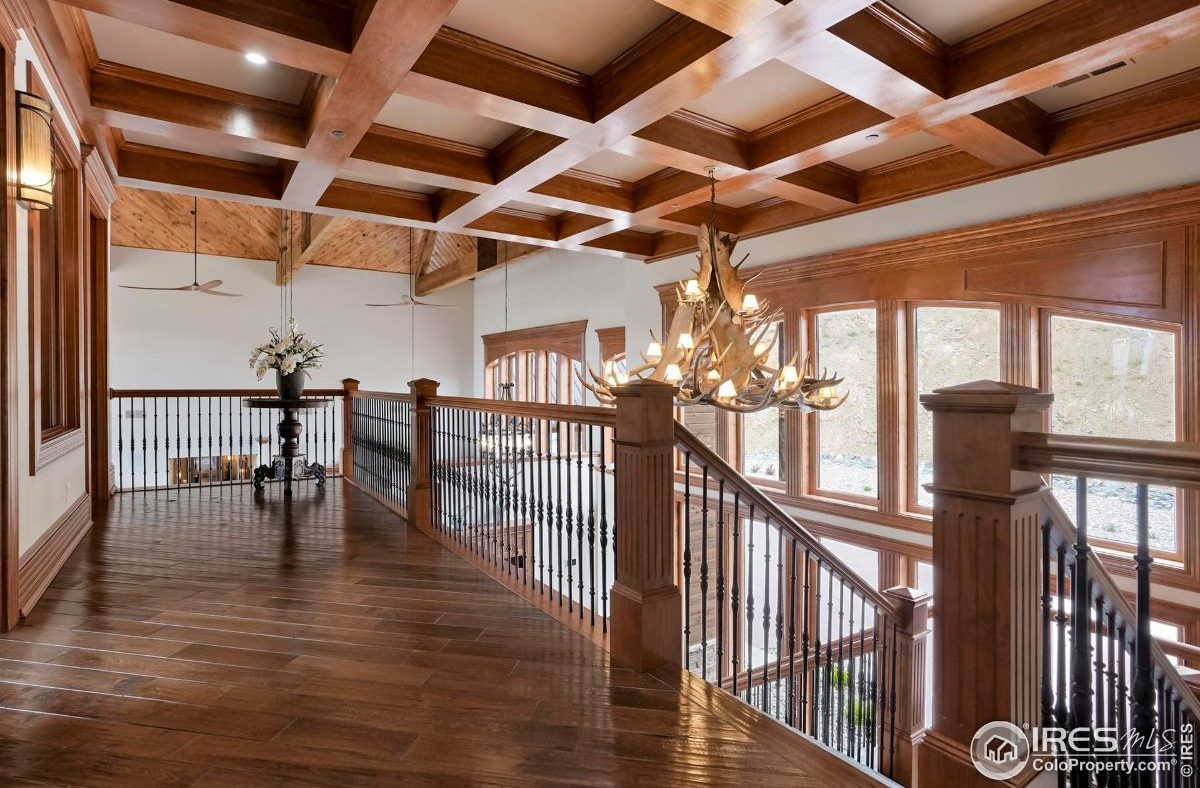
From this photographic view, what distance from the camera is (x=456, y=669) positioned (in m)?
2.31

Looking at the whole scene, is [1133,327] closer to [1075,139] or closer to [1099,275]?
[1099,275]

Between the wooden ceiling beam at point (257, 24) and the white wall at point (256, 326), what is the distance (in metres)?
7.81

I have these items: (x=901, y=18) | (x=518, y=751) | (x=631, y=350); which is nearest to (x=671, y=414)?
(x=518, y=751)

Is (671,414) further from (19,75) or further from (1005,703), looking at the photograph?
(19,75)

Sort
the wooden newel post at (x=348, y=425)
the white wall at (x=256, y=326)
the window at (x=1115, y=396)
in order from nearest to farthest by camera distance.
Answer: the window at (x=1115, y=396), the wooden newel post at (x=348, y=425), the white wall at (x=256, y=326)

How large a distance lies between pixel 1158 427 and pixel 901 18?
294cm

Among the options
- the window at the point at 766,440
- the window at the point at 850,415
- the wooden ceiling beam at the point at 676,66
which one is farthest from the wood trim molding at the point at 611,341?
the wooden ceiling beam at the point at 676,66

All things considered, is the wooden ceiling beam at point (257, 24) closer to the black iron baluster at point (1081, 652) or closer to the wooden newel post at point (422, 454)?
the wooden newel post at point (422, 454)

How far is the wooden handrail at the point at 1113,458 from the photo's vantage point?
3.52ft

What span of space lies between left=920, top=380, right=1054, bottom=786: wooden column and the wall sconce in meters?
3.44

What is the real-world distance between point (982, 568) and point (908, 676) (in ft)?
10.7

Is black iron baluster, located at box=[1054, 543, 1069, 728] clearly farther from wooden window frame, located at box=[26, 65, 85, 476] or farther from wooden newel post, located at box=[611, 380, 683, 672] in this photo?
wooden window frame, located at box=[26, 65, 85, 476]

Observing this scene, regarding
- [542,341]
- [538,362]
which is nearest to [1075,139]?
[542,341]

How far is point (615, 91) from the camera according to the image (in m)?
3.49
